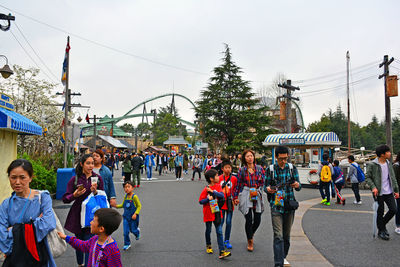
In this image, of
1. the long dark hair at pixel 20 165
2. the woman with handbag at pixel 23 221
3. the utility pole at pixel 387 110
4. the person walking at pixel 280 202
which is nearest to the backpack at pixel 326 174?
the person walking at pixel 280 202

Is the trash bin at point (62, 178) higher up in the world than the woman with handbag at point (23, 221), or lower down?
lower down

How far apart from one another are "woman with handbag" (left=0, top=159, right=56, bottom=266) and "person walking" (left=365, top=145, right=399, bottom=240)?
5.87 meters

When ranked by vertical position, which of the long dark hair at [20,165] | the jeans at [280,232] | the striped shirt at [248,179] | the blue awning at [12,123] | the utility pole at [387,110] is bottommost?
the jeans at [280,232]

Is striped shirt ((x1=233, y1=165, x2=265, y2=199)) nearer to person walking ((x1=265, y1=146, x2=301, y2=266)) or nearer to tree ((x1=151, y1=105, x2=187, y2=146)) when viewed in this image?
person walking ((x1=265, y1=146, x2=301, y2=266))

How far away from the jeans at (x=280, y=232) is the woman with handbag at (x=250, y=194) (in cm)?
87

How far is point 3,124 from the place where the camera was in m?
6.28

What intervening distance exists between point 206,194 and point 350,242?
304 centimetres

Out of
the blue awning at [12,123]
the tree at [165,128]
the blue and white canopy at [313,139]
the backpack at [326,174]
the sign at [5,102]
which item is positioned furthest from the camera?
the tree at [165,128]

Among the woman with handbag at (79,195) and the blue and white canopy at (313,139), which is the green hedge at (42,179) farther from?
the blue and white canopy at (313,139)

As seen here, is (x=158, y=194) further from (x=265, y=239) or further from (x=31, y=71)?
(x=31, y=71)

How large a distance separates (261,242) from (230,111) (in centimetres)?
2864

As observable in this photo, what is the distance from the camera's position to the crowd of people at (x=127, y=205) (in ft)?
9.20

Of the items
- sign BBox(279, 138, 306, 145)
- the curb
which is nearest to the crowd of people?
the curb

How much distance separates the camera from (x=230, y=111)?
3459 cm
